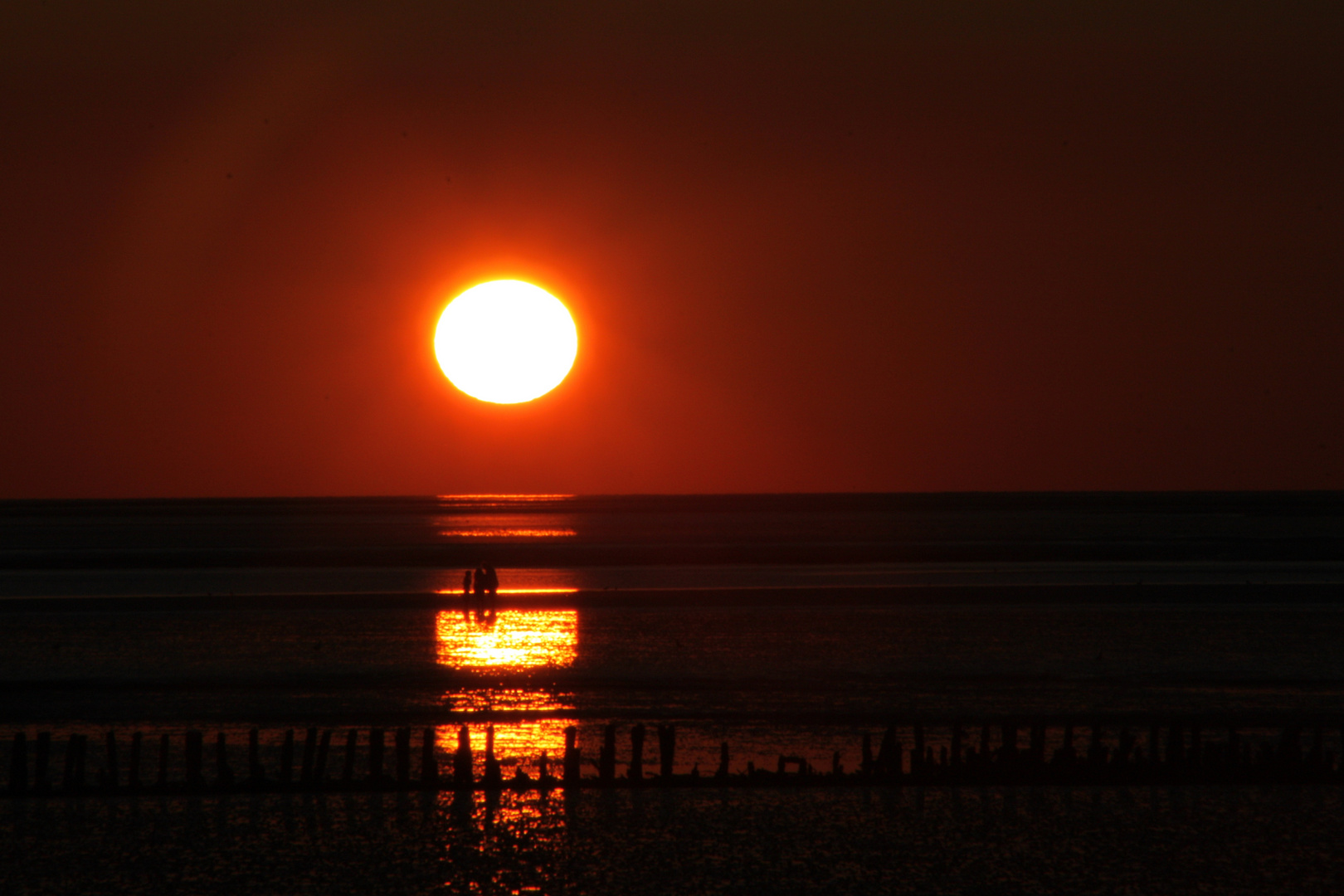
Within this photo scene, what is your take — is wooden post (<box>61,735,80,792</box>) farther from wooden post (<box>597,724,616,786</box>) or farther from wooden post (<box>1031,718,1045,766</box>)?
wooden post (<box>1031,718,1045,766</box>)

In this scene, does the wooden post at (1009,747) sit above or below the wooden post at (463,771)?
above

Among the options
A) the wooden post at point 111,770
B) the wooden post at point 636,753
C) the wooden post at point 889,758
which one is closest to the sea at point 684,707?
the wooden post at point 889,758

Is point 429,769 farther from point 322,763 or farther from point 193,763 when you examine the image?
point 193,763

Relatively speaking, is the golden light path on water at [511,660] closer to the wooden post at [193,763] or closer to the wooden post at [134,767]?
the wooden post at [193,763]

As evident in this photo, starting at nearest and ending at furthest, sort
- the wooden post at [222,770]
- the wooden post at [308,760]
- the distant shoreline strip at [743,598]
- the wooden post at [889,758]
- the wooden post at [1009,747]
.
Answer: the wooden post at [222,770]
the wooden post at [308,760]
the wooden post at [889,758]
the wooden post at [1009,747]
the distant shoreline strip at [743,598]

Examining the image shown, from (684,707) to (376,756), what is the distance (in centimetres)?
612

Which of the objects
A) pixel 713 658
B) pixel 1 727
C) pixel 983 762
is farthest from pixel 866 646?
pixel 1 727

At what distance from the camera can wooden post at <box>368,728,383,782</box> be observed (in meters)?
13.5

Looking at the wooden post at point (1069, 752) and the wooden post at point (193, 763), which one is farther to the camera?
the wooden post at point (1069, 752)

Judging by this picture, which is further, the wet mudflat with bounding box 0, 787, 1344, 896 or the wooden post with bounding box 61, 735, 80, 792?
the wooden post with bounding box 61, 735, 80, 792

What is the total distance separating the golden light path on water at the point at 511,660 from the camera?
16094 millimetres

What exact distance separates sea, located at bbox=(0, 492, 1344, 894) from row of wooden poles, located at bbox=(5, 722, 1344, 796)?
334 millimetres

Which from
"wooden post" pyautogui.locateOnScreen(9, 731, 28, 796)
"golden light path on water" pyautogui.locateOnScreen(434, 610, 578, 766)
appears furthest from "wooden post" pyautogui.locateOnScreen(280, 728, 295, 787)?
"wooden post" pyautogui.locateOnScreen(9, 731, 28, 796)

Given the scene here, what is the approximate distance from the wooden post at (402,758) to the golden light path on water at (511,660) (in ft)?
4.45
